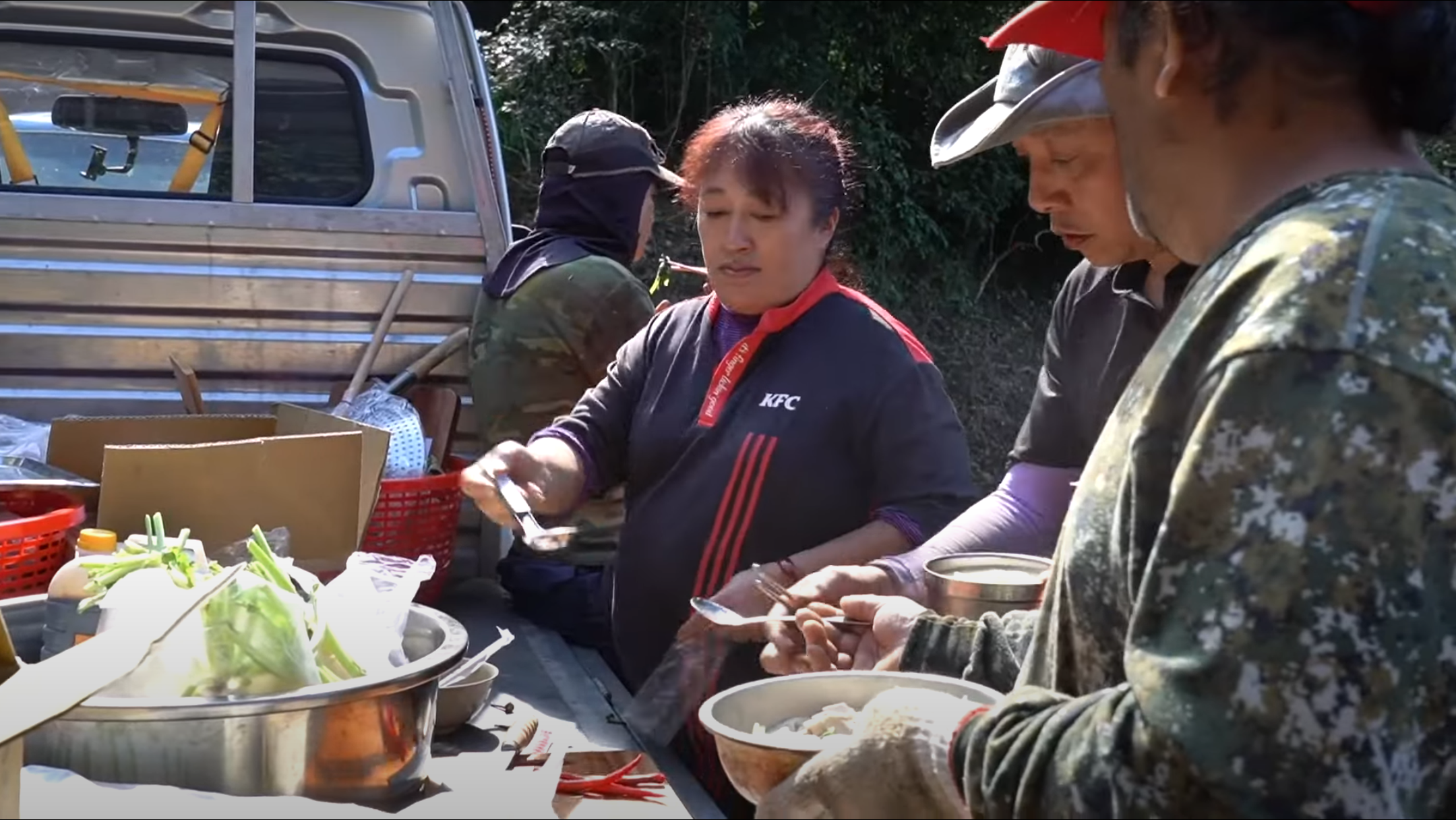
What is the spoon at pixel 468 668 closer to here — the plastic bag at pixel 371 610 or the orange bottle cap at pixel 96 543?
the plastic bag at pixel 371 610

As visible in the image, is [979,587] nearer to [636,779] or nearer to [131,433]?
[636,779]

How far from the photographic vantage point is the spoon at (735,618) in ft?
5.52

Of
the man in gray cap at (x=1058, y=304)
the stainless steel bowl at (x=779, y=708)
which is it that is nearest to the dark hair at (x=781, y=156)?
the man in gray cap at (x=1058, y=304)

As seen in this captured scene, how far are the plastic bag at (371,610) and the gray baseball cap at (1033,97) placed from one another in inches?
37.5

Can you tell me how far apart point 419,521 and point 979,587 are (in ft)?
4.65

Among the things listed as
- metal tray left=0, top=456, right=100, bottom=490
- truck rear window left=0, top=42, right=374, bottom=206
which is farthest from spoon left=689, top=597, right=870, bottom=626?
truck rear window left=0, top=42, right=374, bottom=206

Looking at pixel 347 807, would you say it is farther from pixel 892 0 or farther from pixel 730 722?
pixel 892 0

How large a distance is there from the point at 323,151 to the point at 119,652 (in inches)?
90.6

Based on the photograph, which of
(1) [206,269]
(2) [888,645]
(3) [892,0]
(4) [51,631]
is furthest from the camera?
(3) [892,0]

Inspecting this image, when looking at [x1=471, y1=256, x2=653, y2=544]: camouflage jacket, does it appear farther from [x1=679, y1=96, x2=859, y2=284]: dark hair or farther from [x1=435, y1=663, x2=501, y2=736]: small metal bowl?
[x1=435, y1=663, x2=501, y2=736]: small metal bowl

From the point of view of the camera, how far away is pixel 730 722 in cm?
139

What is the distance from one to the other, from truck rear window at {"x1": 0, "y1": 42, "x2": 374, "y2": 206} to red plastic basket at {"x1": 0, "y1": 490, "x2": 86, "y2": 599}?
4.25ft

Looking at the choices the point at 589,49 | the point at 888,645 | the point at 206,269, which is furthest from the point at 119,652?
the point at 589,49

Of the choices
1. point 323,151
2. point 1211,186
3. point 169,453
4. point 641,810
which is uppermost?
point 1211,186
